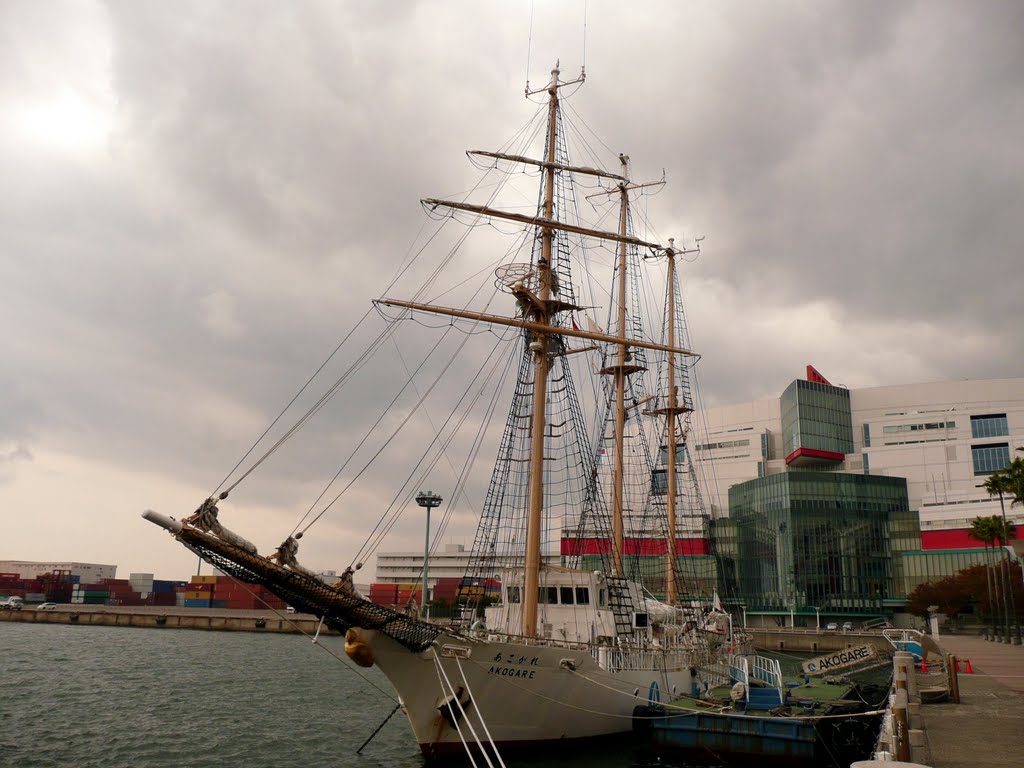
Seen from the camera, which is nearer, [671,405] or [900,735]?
[900,735]

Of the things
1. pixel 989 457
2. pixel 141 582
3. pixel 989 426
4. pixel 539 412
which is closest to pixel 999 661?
pixel 539 412

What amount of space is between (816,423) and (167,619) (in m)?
102

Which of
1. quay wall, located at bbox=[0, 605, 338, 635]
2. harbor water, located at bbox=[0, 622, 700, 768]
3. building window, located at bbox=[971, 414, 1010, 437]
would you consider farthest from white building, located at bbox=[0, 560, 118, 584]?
building window, located at bbox=[971, 414, 1010, 437]

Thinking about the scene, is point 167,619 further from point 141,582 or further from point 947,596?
point 947,596

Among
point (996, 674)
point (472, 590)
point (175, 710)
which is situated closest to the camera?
point (472, 590)

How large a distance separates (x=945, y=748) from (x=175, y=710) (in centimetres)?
2938

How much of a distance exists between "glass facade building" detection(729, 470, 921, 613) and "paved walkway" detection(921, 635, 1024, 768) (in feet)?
223

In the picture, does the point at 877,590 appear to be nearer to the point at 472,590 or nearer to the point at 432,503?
the point at 432,503

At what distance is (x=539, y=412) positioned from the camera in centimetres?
2736

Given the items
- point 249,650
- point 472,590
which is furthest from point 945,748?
point 249,650

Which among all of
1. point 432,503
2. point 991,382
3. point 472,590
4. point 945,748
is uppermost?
point 991,382

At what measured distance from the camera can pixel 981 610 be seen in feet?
254

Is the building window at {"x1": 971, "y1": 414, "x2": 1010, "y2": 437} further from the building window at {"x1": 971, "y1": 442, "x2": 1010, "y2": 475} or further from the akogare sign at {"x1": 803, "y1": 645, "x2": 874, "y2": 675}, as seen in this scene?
the akogare sign at {"x1": 803, "y1": 645, "x2": 874, "y2": 675}

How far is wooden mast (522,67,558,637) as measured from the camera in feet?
83.0
